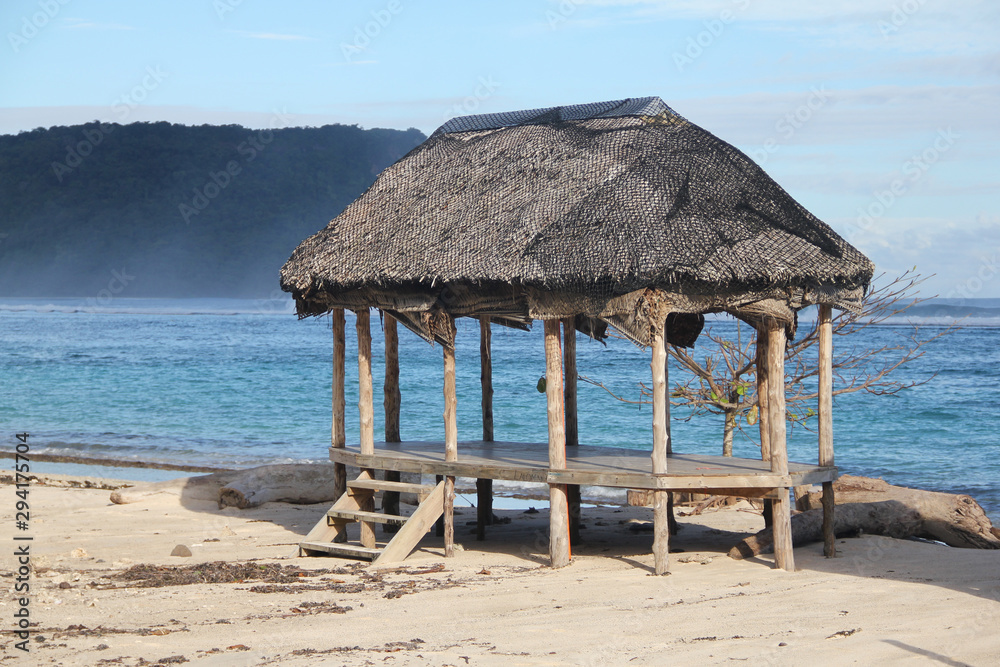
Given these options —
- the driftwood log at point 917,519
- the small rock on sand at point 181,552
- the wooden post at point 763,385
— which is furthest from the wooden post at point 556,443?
the small rock on sand at point 181,552

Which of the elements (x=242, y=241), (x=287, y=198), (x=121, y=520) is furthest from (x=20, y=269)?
(x=121, y=520)

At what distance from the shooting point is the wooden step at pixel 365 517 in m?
10.7

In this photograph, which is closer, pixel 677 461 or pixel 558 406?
→ pixel 558 406

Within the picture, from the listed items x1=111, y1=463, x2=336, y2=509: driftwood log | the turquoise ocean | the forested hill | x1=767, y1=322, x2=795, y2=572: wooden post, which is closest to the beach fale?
x1=767, y1=322, x2=795, y2=572: wooden post

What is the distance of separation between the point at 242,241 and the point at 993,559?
10259cm

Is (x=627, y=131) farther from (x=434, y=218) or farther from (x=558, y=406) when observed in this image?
(x=558, y=406)

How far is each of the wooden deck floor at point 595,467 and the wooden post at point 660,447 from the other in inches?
6.8

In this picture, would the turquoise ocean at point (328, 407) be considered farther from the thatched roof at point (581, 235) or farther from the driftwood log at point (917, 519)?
the thatched roof at point (581, 235)

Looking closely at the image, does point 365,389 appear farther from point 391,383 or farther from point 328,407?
point 328,407

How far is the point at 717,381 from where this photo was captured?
14703mm

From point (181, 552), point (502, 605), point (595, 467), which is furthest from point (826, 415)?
point (181, 552)

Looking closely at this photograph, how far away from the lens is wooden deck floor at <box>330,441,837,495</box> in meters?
9.39

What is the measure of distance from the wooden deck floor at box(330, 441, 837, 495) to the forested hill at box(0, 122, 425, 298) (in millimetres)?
87980

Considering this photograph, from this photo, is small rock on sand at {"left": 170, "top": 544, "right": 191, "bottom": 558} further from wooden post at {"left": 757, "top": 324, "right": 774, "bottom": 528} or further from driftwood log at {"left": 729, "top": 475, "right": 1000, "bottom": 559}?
driftwood log at {"left": 729, "top": 475, "right": 1000, "bottom": 559}
